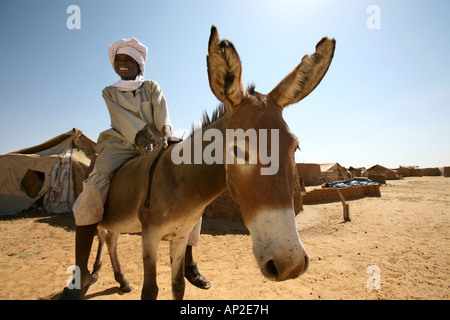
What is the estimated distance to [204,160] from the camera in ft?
6.03

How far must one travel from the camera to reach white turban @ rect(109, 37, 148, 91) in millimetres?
2600

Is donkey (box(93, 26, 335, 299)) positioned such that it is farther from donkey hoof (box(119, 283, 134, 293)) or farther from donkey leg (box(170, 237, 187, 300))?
donkey hoof (box(119, 283, 134, 293))

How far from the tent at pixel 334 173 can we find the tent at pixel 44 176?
25653mm

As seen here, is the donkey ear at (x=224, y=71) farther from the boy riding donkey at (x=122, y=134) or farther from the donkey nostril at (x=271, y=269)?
the donkey nostril at (x=271, y=269)

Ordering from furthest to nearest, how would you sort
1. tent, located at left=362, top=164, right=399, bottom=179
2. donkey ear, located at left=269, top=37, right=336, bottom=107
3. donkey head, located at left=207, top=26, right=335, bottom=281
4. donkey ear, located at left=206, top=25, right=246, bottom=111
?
tent, located at left=362, top=164, right=399, bottom=179, donkey ear, located at left=269, top=37, right=336, bottom=107, donkey ear, located at left=206, top=25, right=246, bottom=111, donkey head, located at left=207, top=26, right=335, bottom=281

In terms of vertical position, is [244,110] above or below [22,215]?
above

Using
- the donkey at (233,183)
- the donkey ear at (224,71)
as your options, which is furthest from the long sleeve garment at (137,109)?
the donkey ear at (224,71)

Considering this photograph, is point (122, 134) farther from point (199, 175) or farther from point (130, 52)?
point (199, 175)

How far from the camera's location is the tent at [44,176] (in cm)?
1066

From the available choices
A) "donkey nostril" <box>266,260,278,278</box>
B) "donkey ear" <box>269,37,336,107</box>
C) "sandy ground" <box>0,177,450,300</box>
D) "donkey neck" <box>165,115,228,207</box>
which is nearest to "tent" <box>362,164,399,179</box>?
"sandy ground" <box>0,177,450,300</box>

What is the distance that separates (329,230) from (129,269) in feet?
23.3

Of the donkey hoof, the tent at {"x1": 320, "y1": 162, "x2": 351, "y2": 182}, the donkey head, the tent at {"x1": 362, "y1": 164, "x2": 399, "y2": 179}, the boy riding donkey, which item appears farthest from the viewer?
the tent at {"x1": 362, "y1": 164, "x2": 399, "y2": 179}
